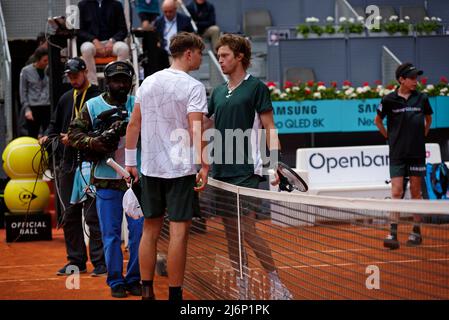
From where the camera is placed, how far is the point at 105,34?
12.7 m

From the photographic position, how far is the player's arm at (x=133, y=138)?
693 centimetres

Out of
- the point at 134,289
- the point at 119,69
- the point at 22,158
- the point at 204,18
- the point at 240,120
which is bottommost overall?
the point at 134,289

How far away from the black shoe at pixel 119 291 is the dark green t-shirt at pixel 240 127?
1297 millimetres

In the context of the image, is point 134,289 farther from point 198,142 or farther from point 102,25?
point 102,25

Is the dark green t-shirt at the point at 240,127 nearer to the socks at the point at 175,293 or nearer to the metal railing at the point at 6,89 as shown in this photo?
the socks at the point at 175,293

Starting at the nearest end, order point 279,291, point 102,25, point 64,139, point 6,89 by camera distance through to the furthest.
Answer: point 279,291 < point 64,139 < point 102,25 < point 6,89

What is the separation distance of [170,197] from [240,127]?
0.92 meters

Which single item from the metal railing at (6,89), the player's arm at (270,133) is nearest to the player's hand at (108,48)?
the metal railing at (6,89)

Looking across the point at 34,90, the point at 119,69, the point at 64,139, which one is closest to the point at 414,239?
the point at 119,69

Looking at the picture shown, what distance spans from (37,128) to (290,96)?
416 cm

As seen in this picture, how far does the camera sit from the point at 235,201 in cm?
692

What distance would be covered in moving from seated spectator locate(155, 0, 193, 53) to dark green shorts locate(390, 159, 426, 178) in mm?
4904

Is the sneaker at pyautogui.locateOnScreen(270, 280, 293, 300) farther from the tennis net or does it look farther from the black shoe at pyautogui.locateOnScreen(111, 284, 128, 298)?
the black shoe at pyautogui.locateOnScreen(111, 284, 128, 298)

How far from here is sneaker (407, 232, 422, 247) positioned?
474cm
